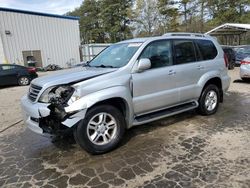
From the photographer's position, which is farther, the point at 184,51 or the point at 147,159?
the point at 184,51

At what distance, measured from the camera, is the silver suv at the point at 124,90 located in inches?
148

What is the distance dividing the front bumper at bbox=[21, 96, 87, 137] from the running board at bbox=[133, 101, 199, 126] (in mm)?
1175

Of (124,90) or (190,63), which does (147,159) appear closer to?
(124,90)

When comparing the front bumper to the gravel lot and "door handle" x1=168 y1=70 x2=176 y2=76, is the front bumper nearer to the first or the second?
the gravel lot

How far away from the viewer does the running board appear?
14.7 ft

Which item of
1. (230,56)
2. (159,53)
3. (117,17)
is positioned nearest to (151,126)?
(159,53)

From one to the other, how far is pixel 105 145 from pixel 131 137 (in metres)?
0.83

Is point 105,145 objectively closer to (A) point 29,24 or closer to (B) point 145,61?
(B) point 145,61

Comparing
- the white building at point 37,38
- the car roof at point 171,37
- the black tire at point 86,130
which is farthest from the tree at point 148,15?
the black tire at point 86,130

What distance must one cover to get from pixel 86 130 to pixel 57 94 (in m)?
0.72

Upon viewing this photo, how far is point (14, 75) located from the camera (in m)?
13.2

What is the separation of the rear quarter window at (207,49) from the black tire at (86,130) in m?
2.69

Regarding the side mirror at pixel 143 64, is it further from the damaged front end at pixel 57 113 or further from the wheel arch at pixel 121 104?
the damaged front end at pixel 57 113

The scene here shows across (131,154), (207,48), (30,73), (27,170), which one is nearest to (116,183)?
(131,154)
